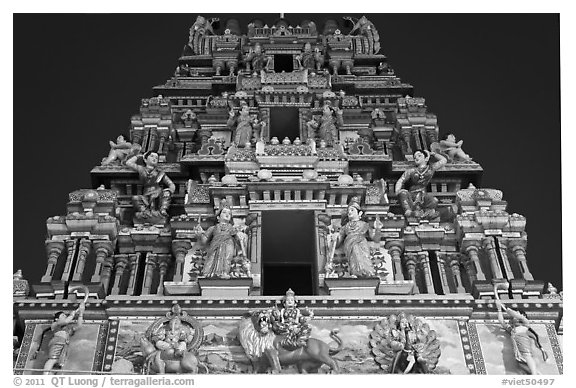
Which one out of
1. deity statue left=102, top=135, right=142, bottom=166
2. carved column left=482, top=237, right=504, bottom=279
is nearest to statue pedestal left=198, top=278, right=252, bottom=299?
carved column left=482, top=237, right=504, bottom=279

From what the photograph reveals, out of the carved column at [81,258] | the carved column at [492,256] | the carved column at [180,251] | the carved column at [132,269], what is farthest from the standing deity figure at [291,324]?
the carved column at [81,258]

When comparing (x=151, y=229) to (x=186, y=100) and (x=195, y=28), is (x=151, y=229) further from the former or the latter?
(x=195, y=28)

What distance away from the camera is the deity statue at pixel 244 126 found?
2200 centimetres

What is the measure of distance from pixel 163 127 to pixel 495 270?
747cm

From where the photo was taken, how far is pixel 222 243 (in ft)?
59.8

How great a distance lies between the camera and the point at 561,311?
17391mm

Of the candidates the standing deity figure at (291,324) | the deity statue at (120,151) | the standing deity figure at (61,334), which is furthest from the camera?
the deity statue at (120,151)

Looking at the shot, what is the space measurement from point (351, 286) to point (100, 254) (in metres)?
3.96

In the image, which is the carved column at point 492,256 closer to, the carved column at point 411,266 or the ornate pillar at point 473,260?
the ornate pillar at point 473,260

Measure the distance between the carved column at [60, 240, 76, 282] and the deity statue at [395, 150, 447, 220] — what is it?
5.26m

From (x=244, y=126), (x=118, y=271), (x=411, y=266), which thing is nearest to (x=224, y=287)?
(x=118, y=271)

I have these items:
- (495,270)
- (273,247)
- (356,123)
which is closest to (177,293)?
(273,247)

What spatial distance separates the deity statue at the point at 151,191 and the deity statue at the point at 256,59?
4791 mm
